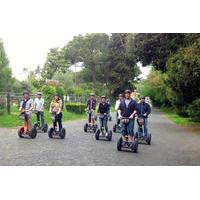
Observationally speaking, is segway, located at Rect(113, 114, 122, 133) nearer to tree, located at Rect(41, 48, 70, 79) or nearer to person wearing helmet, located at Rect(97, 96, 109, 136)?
person wearing helmet, located at Rect(97, 96, 109, 136)

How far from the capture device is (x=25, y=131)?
45.7 ft

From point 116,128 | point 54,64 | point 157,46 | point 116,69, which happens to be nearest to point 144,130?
point 116,69

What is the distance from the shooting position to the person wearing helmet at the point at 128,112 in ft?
40.7

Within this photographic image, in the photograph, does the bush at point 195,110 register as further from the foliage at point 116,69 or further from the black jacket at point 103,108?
the foliage at point 116,69

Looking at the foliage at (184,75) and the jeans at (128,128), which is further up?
the foliage at (184,75)

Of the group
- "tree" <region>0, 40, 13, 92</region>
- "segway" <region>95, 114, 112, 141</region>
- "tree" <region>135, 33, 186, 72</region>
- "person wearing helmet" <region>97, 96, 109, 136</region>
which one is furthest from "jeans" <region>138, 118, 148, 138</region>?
"tree" <region>0, 40, 13, 92</region>

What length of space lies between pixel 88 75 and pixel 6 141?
8.20 ft

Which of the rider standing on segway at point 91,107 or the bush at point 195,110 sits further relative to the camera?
the bush at point 195,110

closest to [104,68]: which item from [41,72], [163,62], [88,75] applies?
[88,75]

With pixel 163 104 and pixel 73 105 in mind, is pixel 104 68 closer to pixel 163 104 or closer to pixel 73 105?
pixel 73 105

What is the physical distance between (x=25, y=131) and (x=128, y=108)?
3.04 m

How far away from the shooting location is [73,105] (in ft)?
48.4

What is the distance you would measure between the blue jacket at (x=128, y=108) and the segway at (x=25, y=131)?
107 inches

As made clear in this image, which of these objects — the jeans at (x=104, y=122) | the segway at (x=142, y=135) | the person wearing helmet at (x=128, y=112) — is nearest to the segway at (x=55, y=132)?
the jeans at (x=104, y=122)
